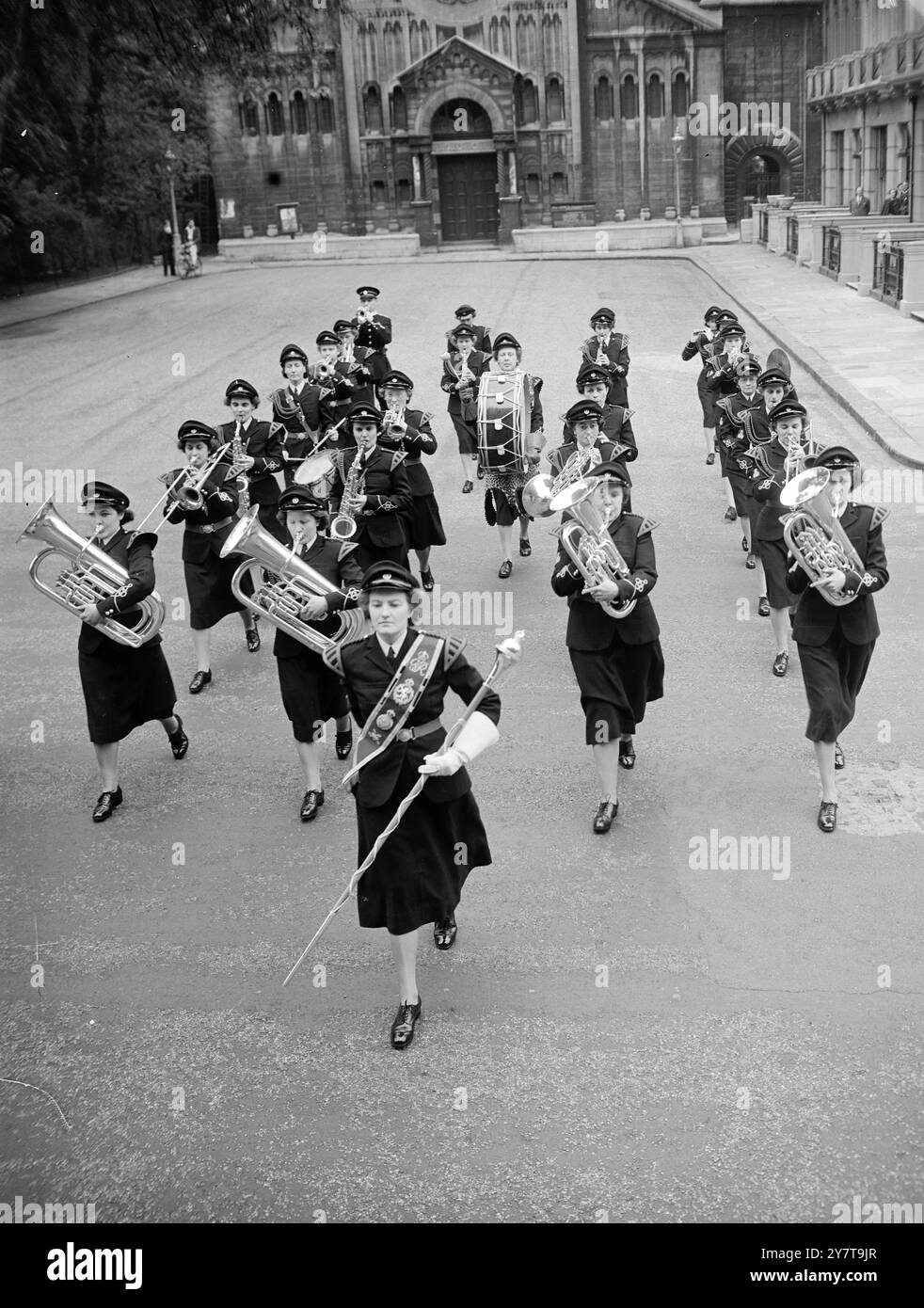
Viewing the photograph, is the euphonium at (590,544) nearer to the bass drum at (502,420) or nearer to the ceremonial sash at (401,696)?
the ceremonial sash at (401,696)

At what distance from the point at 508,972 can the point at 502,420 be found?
6962 mm

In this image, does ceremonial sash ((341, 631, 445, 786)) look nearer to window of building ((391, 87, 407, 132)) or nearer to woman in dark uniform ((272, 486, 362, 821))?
woman in dark uniform ((272, 486, 362, 821))

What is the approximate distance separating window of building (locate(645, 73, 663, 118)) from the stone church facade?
6 cm

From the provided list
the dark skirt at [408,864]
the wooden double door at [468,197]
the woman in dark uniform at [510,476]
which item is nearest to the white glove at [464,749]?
the dark skirt at [408,864]

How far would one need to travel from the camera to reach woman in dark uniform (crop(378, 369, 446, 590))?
11.9 meters

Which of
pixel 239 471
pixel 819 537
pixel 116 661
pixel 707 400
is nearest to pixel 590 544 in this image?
pixel 819 537

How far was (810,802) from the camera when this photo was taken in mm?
8789

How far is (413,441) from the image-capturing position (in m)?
11.9

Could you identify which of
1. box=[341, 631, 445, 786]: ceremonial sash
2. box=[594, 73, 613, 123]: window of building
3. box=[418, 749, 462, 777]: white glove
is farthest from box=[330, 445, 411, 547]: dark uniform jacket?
box=[594, 73, 613, 123]: window of building

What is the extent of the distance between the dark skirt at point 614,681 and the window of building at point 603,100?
5405cm

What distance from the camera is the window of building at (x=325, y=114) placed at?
5788cm

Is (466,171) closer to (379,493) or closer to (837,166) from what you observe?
(837,166)
